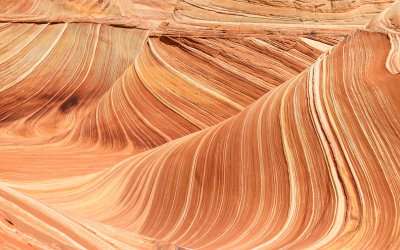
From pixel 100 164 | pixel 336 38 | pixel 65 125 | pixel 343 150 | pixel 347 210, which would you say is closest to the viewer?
pixel 347 210

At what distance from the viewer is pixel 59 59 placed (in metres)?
7.92

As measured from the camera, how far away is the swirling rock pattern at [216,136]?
2.66m

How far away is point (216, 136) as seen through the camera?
4.04 m

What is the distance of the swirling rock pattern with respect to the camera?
8.72 feet

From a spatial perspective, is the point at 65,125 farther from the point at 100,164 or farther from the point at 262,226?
the point at 262,226

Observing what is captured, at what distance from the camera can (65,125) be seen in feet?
22.3

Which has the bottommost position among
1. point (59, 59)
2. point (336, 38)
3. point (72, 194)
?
point (72, 194)

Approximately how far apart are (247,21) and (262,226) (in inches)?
139

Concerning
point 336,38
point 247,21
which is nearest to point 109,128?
point 247,21

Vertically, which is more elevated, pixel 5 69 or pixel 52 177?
pixel 5 69

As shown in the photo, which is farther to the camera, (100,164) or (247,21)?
(247,21)

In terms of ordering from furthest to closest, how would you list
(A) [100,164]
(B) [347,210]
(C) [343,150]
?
1. (A) [100,164]
2. (C) [343,150]
3. (B) [347,210]

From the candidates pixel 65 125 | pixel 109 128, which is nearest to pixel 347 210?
pixel 109 128

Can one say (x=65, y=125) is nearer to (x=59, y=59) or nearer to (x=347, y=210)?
(x=59, y=59)
